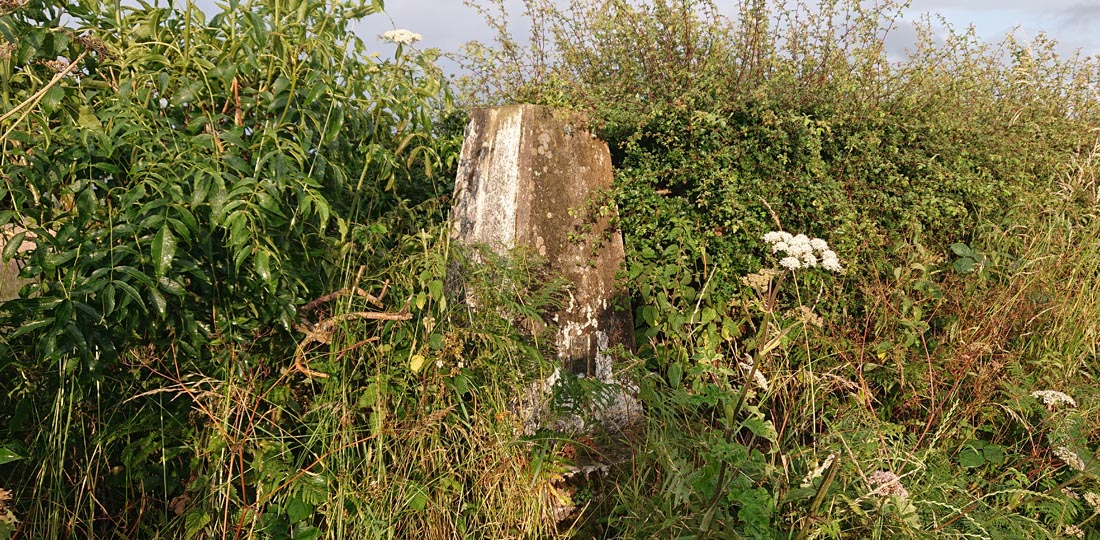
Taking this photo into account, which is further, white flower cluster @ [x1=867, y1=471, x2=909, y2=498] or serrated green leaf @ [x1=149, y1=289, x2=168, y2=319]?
white flower cluster @ [x1=867, y1=471, x2=909, y2=498]

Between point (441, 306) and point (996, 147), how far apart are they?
12.5ft

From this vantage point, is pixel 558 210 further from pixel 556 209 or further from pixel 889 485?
pixel 889 485

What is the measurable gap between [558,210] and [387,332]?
1.57 metres

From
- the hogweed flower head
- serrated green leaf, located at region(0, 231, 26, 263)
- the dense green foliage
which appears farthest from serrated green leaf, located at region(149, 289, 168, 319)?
the hogweed flower head

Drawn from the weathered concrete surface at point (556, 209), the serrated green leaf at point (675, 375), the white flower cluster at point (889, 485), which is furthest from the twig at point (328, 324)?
the white flower cluster at point (889, 485)

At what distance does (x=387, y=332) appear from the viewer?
2715 mm

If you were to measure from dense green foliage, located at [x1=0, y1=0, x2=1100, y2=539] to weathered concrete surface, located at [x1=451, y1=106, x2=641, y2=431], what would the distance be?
5.3 inches

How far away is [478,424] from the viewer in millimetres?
2709

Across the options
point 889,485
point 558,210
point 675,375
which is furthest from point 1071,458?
point 558,210

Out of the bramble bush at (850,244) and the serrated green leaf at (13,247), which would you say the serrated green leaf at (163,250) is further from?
the bramble bush at (850,244)

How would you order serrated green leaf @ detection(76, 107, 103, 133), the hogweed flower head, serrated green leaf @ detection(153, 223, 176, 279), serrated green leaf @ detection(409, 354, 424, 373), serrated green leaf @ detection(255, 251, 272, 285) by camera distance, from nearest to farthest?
serrated green leaf @ detection(153, 223, 176, 279), serrated green leaf @ detection(255, 251, 272, 285), serrated green leaf @ detection(76, 107, 103, 133), serrated green leaf @ detection(409, 354, 424, 373), the hogweed flower head

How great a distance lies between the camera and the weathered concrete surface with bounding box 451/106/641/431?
3834 millimetres

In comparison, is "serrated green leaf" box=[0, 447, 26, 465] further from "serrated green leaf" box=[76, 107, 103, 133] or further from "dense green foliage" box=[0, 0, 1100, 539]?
"serrated green leaf" box=[76, 107, 103, 133]

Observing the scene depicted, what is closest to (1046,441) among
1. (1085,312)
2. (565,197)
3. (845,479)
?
(1085,312)
